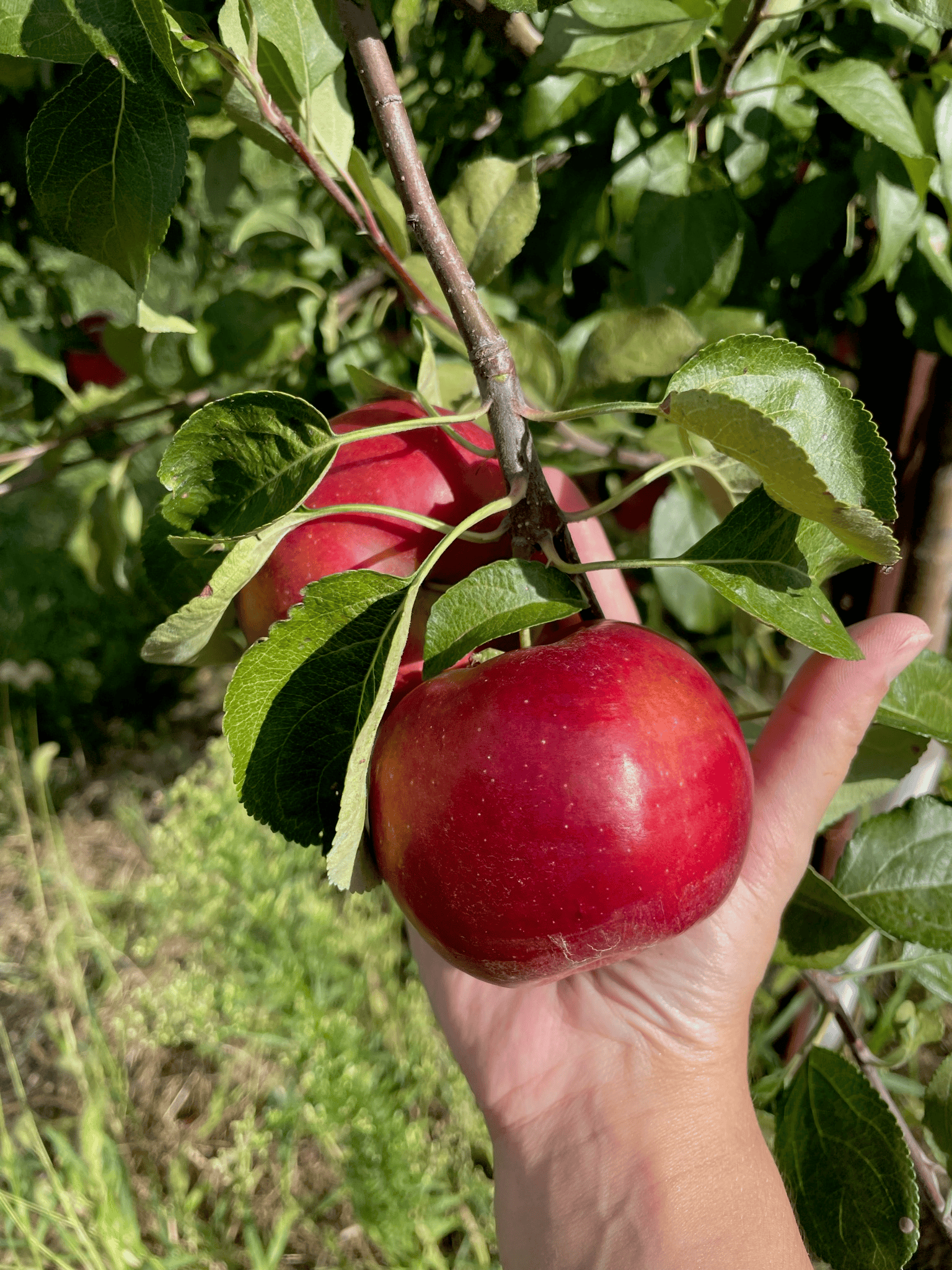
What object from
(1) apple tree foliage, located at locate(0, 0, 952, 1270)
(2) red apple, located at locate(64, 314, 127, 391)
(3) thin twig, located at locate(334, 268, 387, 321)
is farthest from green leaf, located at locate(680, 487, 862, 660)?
(2) red apple, located at locate(64, 314, 127, 391)

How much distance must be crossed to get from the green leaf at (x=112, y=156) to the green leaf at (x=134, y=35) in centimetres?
4

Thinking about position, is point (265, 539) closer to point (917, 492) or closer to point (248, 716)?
point (248, 716)

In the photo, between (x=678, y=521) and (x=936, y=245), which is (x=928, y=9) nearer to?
(x=936, y=245)

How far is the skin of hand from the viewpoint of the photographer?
0.69 m

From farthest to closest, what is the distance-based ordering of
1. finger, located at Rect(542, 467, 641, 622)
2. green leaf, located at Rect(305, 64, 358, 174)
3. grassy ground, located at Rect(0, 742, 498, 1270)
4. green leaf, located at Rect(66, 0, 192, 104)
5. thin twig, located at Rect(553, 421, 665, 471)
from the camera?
1. grassy ground, located at Rect(0, 742, 498, 1270)
2. finger, located at Rect(542, 467, 641, 622)
3. thin twig, located at Rect(553, 421, 665, 471)
4. green leaf, located at Rect(305, 64, 358, 174)
5. green leaf, located at Rect(66, 0, 192, 104)

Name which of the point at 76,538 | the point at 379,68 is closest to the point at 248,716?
the point at 379,68

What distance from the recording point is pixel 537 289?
119cm

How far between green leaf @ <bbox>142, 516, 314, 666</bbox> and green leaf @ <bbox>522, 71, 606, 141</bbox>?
0.45 metres

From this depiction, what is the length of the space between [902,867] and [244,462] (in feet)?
2.10

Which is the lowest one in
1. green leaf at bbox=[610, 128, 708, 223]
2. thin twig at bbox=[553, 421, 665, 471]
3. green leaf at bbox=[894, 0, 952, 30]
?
thin twig at bbox=[553, 421, 665, 471]

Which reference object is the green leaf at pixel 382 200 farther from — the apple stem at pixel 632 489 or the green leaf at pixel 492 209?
the apple stem at pixel 632 489

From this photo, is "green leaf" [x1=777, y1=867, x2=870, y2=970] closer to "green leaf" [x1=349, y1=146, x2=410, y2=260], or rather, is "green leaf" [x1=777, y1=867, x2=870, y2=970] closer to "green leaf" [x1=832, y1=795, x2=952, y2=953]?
"green leaf" [x1=832, y1=795, x2=952, y2=953]

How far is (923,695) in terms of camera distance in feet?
2.48

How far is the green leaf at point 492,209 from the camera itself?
0.67 meters
